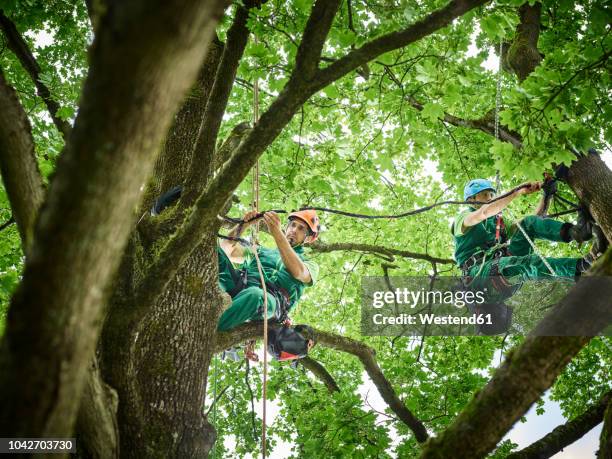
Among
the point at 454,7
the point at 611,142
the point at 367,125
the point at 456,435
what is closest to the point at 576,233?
the point at 611,142

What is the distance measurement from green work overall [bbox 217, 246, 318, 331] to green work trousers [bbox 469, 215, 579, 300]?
190 cm

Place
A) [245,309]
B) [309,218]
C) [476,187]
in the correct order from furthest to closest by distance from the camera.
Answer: [476,187] → [309,218] → [245,309]

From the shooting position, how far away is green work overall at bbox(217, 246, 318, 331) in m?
3.99

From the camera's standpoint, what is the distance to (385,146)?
518cm

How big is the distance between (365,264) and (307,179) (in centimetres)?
388

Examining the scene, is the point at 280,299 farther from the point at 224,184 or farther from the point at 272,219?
the point at 224,184

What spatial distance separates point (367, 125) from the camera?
5.73 meters

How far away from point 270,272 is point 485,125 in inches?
107

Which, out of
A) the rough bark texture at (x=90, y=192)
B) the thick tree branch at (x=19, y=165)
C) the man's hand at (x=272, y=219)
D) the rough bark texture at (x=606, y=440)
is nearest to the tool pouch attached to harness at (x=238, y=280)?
the man's hand at (x=272, y=219)

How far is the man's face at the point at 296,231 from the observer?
208 inches

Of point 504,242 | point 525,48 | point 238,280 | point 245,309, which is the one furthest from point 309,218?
point 525,48

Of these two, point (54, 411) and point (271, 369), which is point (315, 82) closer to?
point (54, 411)

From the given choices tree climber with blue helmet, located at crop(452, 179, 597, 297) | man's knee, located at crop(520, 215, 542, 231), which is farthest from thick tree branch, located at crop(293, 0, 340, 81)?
man's knee, located at crop(520, 215, 542, 231)

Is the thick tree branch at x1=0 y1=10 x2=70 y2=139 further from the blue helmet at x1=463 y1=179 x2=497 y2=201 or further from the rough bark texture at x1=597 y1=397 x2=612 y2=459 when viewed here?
the blue helmet at x1=463 y1=179 x2=497 y2=201
